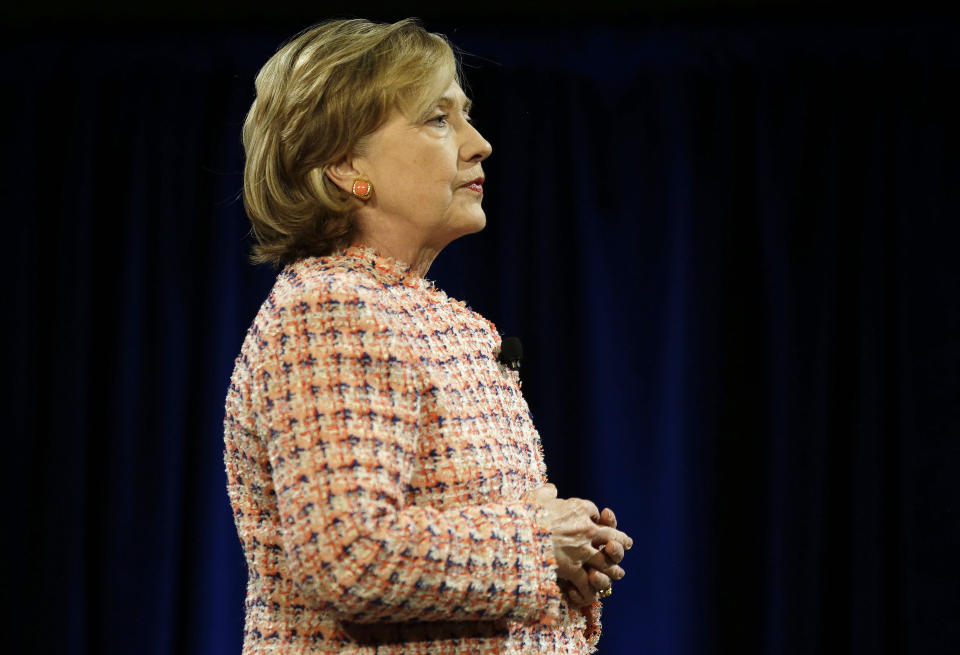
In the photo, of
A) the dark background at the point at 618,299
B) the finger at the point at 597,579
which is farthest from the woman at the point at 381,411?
the dark background at the point at 618,299

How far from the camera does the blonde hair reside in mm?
1314

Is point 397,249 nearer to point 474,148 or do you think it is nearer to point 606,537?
point 474,148

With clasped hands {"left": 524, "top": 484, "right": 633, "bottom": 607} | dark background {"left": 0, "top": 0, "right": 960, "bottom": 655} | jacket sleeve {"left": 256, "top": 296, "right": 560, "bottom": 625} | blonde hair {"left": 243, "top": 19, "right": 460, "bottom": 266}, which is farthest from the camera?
dark background {"left": 0, "top": 0, "right": 960, "bottom": 655}

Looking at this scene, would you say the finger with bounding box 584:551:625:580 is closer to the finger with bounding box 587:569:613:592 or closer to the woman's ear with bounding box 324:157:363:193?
the finger with bounding box 587:569:613:592

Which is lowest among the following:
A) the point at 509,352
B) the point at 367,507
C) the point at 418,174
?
the point at 367,507

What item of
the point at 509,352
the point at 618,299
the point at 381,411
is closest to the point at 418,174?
the point at 509,352

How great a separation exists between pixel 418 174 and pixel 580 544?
1.76 ft

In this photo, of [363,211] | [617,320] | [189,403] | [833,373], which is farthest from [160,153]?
[833,373]

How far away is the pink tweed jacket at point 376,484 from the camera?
102 centimetres

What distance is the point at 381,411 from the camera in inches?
41.7

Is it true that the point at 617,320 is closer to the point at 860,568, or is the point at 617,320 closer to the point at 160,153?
the point at 860,568

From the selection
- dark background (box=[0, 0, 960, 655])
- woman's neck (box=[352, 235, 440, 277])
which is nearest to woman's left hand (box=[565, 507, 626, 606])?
woman's neck (box=[352, 235, 440, 277])

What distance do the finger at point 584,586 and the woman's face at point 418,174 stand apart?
1.62 feet

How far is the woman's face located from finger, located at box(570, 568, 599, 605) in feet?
1.62
